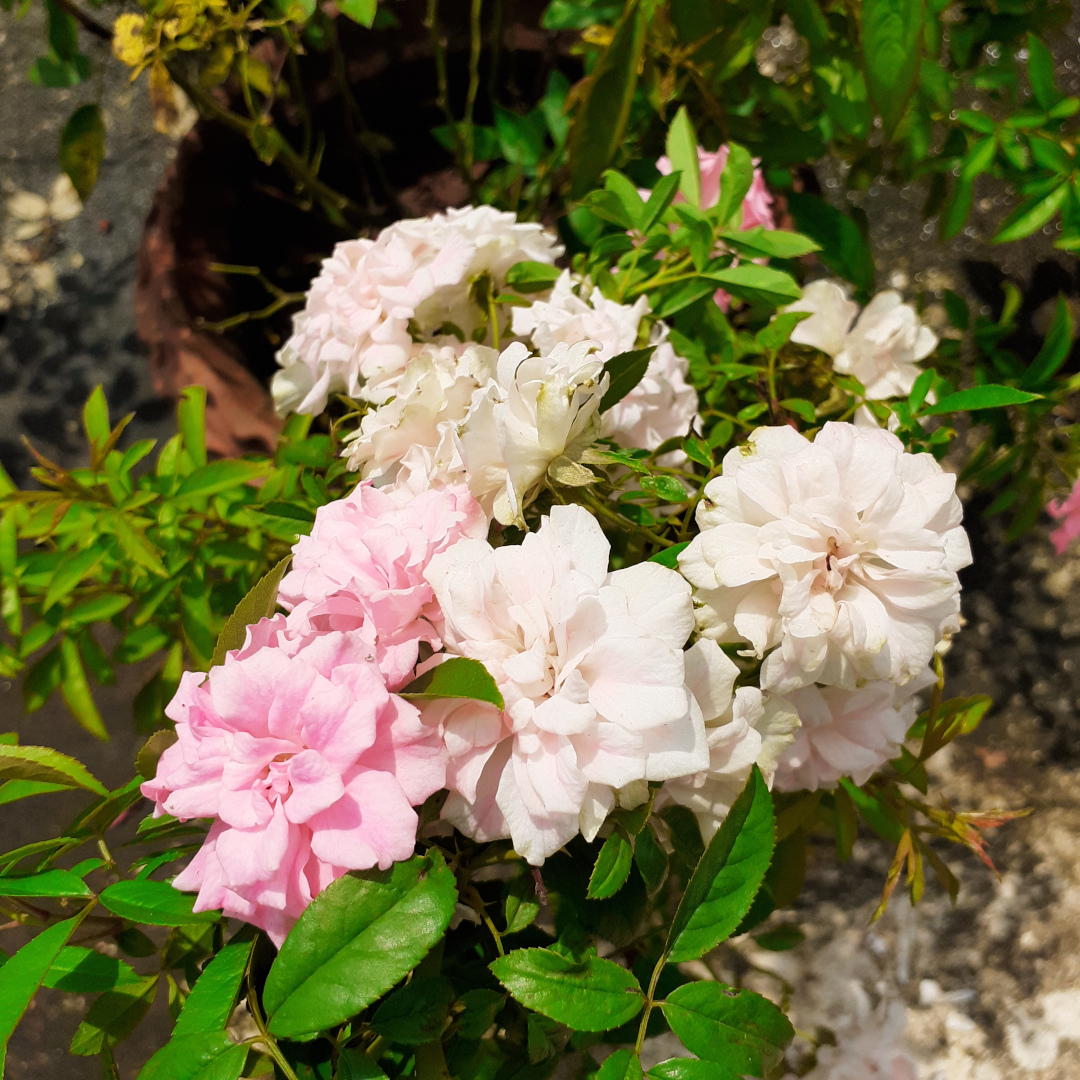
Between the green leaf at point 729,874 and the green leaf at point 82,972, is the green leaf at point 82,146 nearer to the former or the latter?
the green leaf at point 82,972

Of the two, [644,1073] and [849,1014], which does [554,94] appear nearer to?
[644,1073]

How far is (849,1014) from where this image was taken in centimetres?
86

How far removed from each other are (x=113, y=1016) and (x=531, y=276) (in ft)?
1.57

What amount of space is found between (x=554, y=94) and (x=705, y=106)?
0.19 m

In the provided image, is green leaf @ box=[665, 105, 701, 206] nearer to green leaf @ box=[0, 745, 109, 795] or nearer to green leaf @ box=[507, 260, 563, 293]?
green leaf @ box=[507, 260, 563, 293]

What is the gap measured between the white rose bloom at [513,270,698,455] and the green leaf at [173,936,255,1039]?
306mm

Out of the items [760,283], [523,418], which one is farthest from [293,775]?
[760,283]

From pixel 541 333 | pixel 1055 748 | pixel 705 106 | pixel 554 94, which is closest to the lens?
pixel 541 333

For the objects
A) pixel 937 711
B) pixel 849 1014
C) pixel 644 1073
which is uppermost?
pixel 644 1073

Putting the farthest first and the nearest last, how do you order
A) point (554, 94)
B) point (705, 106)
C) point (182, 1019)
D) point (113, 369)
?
point (113, 369)
point (554, 94)
point (705, 106)
point (182, 1019)

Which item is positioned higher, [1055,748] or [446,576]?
[446,576]

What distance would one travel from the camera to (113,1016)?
40 cm

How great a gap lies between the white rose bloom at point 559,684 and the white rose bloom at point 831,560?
50 mm

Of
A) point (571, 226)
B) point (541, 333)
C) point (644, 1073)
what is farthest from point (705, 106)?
point (644, 1073)
